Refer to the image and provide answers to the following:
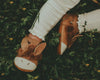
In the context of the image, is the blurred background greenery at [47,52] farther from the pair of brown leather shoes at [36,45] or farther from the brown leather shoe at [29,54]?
the brown leather shoe at [29,54]

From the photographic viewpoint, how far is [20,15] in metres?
1.99

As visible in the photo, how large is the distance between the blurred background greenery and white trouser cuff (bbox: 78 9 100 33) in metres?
0.16

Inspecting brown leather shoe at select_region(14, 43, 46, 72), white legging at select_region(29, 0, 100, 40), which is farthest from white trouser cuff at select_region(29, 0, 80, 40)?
brown leather shoe at select_region(14, 43, 46, 72)

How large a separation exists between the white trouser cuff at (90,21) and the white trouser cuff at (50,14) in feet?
0.75

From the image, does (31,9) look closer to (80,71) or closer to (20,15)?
(20,15)

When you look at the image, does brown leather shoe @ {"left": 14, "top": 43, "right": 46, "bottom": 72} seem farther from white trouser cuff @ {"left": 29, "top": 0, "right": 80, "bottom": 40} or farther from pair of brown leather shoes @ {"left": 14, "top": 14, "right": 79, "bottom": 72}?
white trouser cuff @ {"left": 29, "top": 0, "right": 80, "bottom": 40}

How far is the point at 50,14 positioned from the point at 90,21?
448 millimetres

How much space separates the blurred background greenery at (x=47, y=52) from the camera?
1837 millimetres

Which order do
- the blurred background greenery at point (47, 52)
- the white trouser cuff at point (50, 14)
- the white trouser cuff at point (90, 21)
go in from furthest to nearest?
1. the blurred background greenery at point (47, 52)
2. the white trouser cuff at point (90, 21)
3. the white trouser cuff at point (50, 14)

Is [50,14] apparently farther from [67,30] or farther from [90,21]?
[90,21]

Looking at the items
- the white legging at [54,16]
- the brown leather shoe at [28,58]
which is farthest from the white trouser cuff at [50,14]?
the brown leather shoe at [28,58]

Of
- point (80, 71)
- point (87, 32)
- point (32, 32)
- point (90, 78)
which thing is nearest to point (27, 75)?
point (32, 32)

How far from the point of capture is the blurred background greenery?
6.03ft

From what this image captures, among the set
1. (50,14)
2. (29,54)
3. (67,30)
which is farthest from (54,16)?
(29,54)
